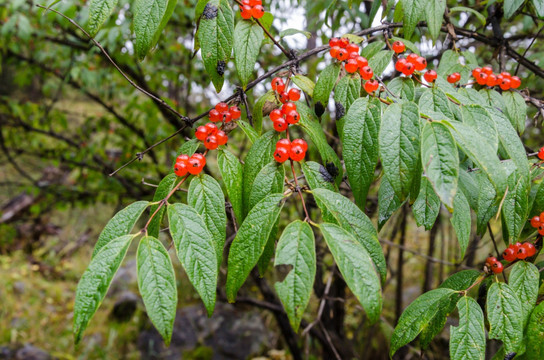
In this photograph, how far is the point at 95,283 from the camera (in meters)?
0.58

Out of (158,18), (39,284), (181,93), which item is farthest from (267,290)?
(39,284)

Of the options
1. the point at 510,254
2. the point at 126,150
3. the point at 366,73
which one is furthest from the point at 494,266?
the point at 126,150

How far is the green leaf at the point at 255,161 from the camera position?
2.56 ft

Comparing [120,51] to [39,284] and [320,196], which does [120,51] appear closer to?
[320,196]

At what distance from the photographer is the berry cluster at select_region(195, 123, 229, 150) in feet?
2.64

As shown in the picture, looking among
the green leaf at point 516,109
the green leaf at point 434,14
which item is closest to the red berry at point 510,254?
the green leaf at point 516,109

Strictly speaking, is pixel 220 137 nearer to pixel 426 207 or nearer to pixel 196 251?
pixel 196 251

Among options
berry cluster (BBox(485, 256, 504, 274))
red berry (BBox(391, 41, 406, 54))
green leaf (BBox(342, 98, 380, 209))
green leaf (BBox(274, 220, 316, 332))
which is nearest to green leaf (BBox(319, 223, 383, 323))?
green leaf (BBox(274, 220, 316, 332))

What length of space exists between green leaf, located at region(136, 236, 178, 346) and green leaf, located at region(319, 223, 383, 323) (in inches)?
10.3

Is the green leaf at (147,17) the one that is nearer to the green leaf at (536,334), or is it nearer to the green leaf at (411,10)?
the green leaf at (411,10)

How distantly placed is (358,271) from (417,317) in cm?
39

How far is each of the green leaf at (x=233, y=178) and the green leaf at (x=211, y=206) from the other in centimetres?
2

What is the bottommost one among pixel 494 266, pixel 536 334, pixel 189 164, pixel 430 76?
pixel 536 334

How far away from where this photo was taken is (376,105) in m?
0.74
